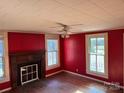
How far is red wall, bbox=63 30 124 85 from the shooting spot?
4.06 metres

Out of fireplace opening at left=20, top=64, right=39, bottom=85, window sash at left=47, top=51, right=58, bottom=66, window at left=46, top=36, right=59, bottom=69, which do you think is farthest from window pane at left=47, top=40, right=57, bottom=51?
fireplace opening at left=20, top=64, right=39, bottom=85

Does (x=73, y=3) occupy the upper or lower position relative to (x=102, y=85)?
upper

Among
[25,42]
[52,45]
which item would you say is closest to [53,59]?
[52,45]

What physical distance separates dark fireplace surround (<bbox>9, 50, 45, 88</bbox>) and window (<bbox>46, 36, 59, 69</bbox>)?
428 millimetres

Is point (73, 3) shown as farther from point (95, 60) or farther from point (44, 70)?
point (44, 70)

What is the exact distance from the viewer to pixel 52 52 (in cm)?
590

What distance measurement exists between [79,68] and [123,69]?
213 centimetres

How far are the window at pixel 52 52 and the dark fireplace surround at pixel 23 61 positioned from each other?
0.43 meters

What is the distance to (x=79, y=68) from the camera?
5578mm

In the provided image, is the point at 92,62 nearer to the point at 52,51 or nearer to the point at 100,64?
the point at 100,64

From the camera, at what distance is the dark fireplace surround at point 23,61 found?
14.1 ft

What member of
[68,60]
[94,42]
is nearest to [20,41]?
[68,60]

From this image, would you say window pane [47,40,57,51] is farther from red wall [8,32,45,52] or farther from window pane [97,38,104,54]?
window pane [97,38,104,54]

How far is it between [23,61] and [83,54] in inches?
111
